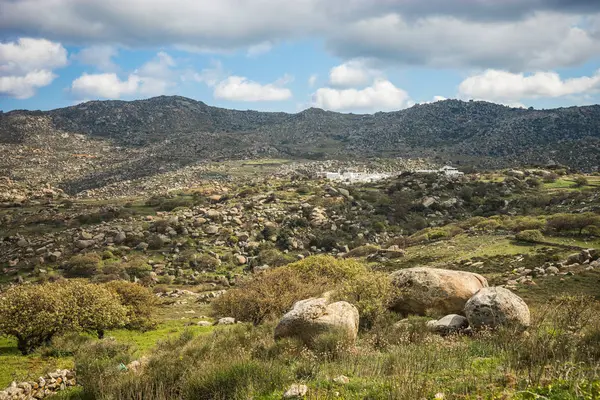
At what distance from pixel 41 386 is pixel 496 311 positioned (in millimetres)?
15235

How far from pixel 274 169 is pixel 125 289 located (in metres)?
87.0

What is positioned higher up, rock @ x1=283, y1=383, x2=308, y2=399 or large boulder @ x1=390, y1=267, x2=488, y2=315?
rock @ x1=283, y1=383, x2=308, y2=399

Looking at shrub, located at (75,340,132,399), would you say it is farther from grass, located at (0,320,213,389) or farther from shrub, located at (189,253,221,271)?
shrub, located at (189,253,221,271)

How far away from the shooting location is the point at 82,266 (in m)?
34.8

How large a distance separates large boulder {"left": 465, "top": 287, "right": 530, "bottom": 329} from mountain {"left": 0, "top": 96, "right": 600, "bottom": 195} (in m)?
95.6

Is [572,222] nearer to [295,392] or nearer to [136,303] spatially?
[136,303]

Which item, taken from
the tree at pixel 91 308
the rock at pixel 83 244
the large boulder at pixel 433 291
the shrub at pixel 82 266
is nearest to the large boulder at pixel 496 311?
the large boulder at pixel 433 291

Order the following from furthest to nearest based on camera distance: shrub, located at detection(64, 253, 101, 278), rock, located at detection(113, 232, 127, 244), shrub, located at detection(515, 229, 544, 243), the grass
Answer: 1. rock, located at detection(113, 232, 127, 244)
2. shrub, located at detection(64, 253, 101, 278)
3. shrub, located at detection(515, 229, 544, 243)
4. the grass

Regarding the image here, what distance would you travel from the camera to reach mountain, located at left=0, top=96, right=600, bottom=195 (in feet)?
371

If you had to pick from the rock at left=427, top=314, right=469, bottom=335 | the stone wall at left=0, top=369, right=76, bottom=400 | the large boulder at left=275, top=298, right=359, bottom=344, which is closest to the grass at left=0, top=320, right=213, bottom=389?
the stone wall at left=0, top=369, right=76, bottom=400

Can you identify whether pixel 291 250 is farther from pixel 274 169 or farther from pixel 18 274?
pixel 274 169

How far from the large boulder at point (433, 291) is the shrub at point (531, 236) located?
1715 centimetres

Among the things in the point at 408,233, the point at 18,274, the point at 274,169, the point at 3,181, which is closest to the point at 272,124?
the point at 274,169

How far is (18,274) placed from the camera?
3441 centimetres
